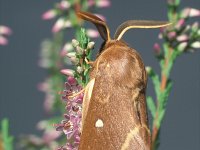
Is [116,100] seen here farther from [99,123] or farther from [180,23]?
[180,23]

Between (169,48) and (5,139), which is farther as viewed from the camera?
(169,48)

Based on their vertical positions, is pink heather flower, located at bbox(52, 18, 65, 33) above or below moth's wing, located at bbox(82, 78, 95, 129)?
below

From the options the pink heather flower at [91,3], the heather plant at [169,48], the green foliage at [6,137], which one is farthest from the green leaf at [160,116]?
the pink heather flower at [91,3]

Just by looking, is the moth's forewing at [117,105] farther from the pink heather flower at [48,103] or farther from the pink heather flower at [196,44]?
the pink heather flower at [48,103]

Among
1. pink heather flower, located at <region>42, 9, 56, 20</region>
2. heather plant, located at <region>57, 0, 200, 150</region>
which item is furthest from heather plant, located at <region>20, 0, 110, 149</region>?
heather plant, located at <region>57, 0, 200, 150</region>

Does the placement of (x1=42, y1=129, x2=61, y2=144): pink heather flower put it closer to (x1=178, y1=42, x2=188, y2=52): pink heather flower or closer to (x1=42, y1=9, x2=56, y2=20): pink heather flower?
(x1=42, y1=9, x2=56, y2=20): pink heather flower

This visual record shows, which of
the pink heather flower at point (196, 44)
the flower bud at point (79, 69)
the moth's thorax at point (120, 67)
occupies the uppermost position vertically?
the moth's thorax at point (120, 67)

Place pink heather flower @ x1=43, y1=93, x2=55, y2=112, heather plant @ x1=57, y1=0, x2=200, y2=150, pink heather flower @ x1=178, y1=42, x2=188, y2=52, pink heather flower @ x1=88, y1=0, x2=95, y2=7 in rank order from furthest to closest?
pink heather flower @ x1=43, y1=93, x2=55, y2=112, pink heather flower @ x1=88, y1=0, x2=95, y2=7, pink heather flower @ x1=178, y1=42, x2=188, y2=52, heather plant @ x1=57, y1=0, x2=200, y2=150

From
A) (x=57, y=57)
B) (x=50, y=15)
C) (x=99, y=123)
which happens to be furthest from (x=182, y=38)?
(x=57, y=57)

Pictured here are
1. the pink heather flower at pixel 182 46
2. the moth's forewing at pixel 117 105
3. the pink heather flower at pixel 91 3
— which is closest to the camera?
the moth's forewing at pixel 117 105

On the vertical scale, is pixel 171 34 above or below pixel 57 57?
above
